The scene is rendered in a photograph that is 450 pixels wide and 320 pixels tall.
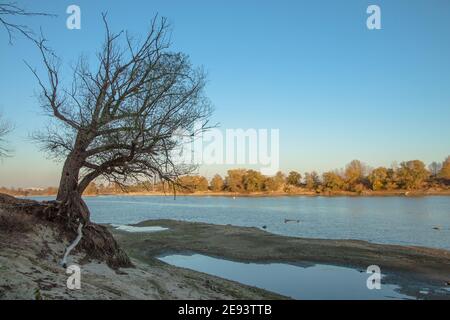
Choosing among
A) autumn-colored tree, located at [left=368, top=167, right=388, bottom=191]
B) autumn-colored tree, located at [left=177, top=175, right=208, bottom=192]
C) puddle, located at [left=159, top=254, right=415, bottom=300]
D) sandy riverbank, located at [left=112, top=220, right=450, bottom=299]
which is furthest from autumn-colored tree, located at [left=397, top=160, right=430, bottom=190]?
autumn-colored tree, located at [left=177, top=175, right=208, bottom=192]

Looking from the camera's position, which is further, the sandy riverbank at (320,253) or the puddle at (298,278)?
the sandy riverbank at (320,253)

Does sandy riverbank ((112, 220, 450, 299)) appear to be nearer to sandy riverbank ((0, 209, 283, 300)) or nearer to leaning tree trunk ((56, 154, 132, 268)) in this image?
leaning tree trunk ((56, 154, 132, 268))

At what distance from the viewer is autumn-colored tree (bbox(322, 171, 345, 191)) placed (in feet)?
609

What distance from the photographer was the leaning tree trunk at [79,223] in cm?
1617

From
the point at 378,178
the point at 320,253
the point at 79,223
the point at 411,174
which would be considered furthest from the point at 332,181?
the point at 79,223

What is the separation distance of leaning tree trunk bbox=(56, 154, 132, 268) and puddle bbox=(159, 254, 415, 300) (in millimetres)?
7568

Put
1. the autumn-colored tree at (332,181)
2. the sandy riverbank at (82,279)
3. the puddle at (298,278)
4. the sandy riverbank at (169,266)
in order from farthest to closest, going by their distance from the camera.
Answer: the autumn-colored tree at (332,181)
the puddle at (298,278)
the sandy riverbank at (169,266)
the sandy riverbank at (82,279)

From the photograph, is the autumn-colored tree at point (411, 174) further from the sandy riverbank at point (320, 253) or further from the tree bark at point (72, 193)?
the tree bark at point (72, 193)

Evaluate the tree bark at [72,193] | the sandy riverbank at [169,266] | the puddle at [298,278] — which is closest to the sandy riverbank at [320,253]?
the sandy riverbank at [169,266]

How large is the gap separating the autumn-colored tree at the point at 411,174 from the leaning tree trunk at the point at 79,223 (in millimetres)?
173531

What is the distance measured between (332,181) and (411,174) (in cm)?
3458

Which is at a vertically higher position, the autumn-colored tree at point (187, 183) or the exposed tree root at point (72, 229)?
the autumn-colored tree at point (187, 183)

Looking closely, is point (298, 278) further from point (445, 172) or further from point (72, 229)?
point (445, 172)

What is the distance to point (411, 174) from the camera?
170 m
